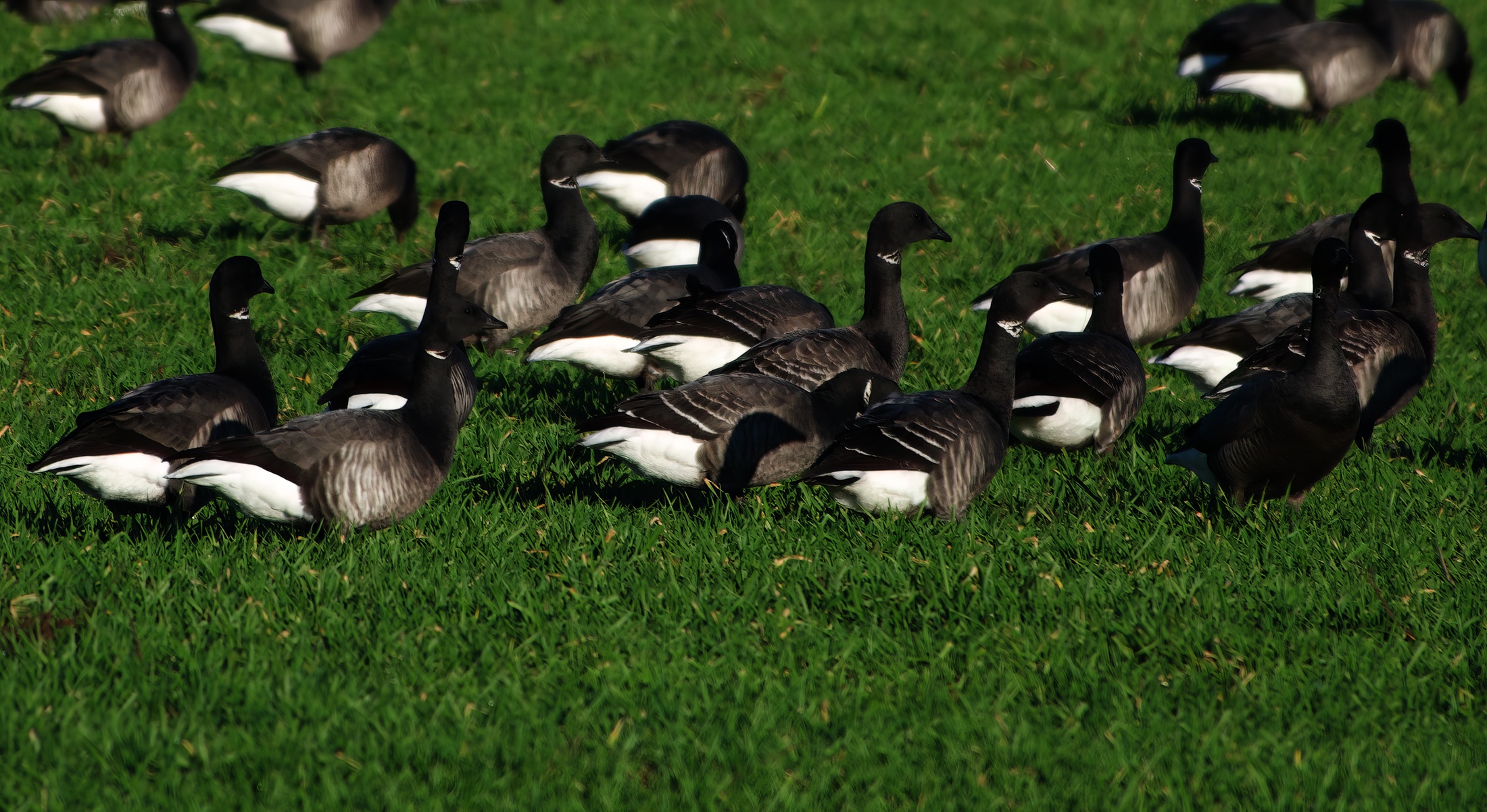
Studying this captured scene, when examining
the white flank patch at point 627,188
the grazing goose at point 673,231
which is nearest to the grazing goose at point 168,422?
the grazing goose at point 673,231

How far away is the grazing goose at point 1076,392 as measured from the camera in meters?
7.57

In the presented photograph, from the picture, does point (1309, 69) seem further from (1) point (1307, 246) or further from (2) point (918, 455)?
(2) point (918, 455)

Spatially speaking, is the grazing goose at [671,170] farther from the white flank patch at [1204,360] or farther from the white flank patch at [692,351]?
the white flank patch at [1204,360]

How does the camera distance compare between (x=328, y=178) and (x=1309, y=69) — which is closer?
(x=328, y=178)

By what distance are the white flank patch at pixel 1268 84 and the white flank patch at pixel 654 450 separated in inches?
413

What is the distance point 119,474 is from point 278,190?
17.1 feet

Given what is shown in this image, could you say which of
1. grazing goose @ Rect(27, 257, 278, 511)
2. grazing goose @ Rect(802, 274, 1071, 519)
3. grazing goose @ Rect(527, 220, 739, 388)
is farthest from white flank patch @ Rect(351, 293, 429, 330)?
grazing goose @ Rect(802, 274, 1071, 519)

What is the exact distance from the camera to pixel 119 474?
19.6 feet

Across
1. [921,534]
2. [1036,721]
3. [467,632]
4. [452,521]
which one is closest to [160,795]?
[467,632]

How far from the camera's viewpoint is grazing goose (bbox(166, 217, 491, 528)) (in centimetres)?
574

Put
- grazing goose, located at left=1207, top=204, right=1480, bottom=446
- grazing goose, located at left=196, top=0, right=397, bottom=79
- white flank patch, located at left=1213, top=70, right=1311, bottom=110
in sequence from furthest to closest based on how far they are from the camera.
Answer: grazing goose, located at left=196, top=0, right=397, bottom=79 → white flank patch, located at left=1213, top=70, right=1311, bottom=110 → grazing goose, located at left=1207, top=204, right=1480, bottom=446

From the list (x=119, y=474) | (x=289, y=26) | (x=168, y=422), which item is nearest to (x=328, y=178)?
(x=168, y=422)

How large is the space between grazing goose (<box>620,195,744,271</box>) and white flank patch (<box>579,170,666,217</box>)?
1.74 feet

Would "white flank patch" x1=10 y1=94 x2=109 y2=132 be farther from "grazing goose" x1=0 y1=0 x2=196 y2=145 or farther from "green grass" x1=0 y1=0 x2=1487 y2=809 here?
"green grass" x1=0 y1=0 x2=1487 y2=809
